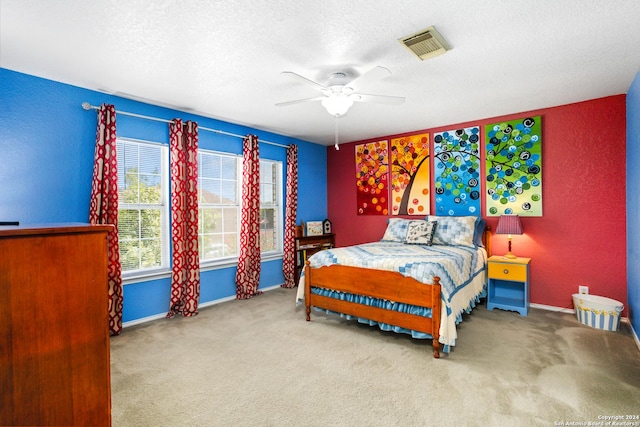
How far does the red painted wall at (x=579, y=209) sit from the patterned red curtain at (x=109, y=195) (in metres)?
4.33

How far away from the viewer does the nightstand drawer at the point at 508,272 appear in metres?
3.46

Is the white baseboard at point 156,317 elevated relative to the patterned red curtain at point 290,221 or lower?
lower

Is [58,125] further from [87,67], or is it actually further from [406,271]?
[406,271]

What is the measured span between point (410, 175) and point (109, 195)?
380cm

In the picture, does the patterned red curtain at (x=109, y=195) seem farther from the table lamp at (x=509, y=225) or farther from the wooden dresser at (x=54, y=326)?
the table lamp at (x=509, y=225)

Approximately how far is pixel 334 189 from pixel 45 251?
16.0 feet

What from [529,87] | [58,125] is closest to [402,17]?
[529,87]

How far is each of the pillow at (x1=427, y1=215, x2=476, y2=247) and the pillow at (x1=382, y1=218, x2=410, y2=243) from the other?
0.45 meters

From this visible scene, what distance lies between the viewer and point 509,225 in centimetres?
362

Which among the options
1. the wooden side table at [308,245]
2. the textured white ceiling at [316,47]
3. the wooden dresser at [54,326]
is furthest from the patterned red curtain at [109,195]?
the wooden side table at [308,245]

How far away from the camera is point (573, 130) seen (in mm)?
3520

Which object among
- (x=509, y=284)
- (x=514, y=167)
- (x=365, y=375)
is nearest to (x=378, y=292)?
(x=365, y=375)

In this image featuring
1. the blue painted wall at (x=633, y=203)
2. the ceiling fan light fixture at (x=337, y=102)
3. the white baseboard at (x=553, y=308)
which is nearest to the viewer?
the ceiling fan light fixture at (x=337, y=102)

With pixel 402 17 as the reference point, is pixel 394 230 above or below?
below
